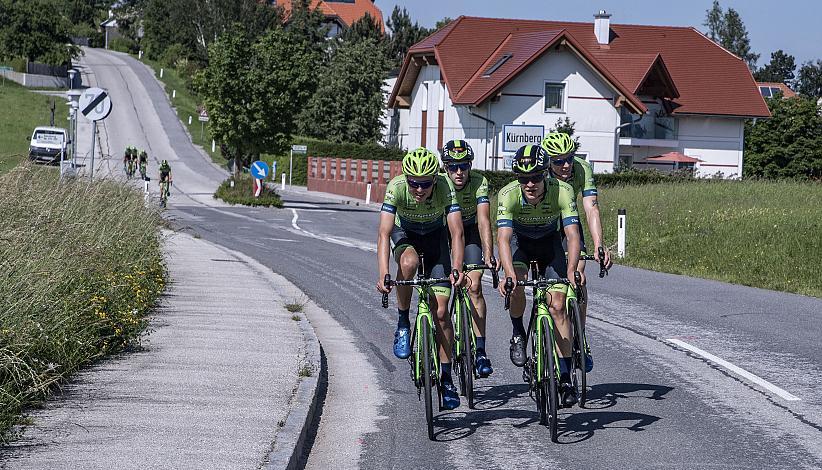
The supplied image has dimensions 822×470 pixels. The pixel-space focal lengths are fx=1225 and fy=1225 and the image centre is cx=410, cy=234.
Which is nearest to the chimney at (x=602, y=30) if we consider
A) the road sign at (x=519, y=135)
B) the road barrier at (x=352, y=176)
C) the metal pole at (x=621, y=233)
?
the road barrier at (x=352, y=176)

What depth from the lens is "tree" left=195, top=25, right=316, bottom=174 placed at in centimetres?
4628

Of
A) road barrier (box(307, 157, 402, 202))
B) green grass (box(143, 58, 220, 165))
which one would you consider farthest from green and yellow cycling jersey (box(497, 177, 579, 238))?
green grass (box(143, 58, 220, 165))

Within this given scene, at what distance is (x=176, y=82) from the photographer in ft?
378

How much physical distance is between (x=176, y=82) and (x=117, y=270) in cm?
10494

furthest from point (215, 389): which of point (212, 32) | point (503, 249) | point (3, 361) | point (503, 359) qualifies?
point (212, 32)

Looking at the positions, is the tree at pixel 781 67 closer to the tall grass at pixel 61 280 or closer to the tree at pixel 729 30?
the tree at pixel 729 30

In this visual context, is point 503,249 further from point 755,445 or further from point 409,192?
point 755,445

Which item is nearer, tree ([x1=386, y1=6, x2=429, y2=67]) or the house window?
the house window

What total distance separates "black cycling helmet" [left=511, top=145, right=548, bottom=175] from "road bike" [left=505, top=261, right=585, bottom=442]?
75 centimetres

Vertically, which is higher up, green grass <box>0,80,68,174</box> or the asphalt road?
green grass <box>0,80,68,174</box>

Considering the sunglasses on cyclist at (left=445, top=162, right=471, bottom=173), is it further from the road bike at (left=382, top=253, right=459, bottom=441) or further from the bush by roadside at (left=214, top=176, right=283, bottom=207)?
the bush by roadside at (left=214, top=176, right=283, bottom=207)

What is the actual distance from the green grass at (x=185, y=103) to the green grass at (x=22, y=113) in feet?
30.5

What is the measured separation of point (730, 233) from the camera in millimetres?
25625

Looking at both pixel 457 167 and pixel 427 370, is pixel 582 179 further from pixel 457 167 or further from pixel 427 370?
pixel 427 370
